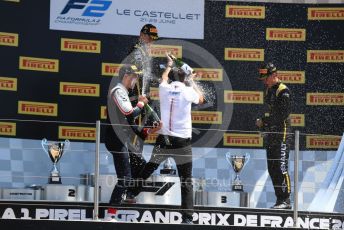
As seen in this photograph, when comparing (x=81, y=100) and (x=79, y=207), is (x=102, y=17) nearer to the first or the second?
(x=81, y=100)

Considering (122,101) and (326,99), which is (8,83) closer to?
(122,101)

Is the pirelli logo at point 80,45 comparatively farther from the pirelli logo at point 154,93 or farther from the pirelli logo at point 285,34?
the pirelli logo at point 285,34

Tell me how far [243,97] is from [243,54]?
0.48 m

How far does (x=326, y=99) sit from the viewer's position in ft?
35.7

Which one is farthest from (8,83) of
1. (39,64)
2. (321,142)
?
(321,142)

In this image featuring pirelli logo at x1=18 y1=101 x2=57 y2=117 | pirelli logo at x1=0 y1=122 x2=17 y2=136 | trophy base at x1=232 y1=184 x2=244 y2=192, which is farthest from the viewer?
pirelli logo at x1=18 y1=101 x2=57 y2=117

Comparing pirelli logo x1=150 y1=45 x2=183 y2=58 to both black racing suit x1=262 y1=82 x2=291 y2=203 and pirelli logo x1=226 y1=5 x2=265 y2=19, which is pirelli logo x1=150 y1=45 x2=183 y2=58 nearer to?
pirelli logo x1=226 y1=5 x2=265 y2=19

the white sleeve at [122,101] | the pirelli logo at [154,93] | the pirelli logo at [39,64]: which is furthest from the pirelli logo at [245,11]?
the white sleeve at [122,101]

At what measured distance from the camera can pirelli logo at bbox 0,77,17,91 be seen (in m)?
10.2

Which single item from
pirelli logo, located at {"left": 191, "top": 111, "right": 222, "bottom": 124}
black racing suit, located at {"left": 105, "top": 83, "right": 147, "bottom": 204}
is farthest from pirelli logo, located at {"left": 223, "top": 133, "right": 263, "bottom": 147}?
black racing suit, located at {"left": 105, "top": 83, "right": 147, "bottom": 204}

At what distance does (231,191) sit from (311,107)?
2117 millimetres

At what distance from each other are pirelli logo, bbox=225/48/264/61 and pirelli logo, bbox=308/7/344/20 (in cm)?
70

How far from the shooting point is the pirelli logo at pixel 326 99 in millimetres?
10883

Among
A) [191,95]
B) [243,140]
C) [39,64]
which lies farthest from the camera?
[243,140]
